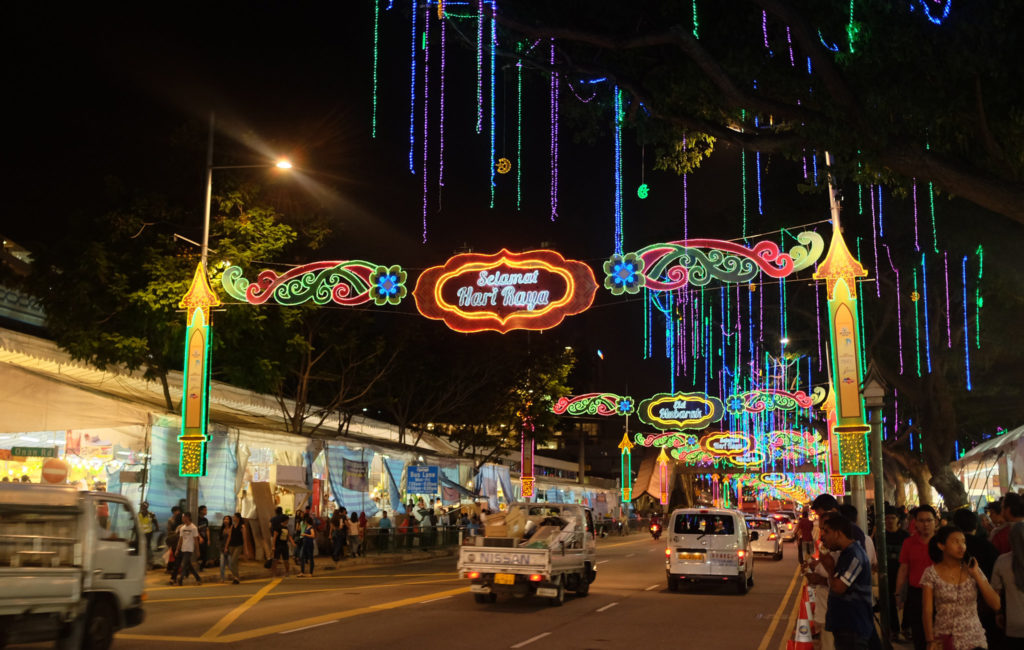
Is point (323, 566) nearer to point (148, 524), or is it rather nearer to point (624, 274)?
point (148, 524)

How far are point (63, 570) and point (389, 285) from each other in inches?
485

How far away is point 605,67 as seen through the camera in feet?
47.3

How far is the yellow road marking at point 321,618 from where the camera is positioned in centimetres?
1310

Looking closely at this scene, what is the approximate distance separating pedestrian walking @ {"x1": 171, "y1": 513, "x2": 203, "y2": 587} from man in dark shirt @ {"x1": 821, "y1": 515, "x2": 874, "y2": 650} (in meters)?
17.2

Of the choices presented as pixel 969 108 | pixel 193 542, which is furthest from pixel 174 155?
pixel 969 108

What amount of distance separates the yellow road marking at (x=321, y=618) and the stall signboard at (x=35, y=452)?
10.7 m

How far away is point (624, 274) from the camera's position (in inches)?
826

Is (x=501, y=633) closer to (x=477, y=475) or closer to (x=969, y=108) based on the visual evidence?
(x=969, y=108)

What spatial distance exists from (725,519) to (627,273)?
21.1 ft

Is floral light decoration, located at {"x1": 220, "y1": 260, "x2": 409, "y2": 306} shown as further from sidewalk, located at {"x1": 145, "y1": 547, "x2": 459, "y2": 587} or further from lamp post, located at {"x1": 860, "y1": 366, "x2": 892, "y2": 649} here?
lamp post, located at {"x1": 860, "y1": 366, "x2": 892, "y2": 649}

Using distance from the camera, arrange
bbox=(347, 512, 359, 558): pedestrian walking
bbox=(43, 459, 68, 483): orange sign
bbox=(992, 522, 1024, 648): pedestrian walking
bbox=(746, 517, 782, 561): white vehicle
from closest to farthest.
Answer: bbox=(992, 522, 1024, 648): pedestrian walking < bbox=(43, 459, 68, 483): orange sign < bbox=(347, 512, 359, 558): pedestrian walking < bbox=(746, 517, 782, 561): white vehicle

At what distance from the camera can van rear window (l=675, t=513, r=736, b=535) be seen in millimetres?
22531

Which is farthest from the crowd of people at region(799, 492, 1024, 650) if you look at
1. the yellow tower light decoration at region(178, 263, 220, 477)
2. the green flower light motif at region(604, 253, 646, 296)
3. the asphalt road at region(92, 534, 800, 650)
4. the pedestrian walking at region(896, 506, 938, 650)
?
the yellow tower light decoration at region(178, 263, 220, 477)

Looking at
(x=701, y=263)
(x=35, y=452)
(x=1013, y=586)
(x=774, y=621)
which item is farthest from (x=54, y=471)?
(x=1013, y=586)
